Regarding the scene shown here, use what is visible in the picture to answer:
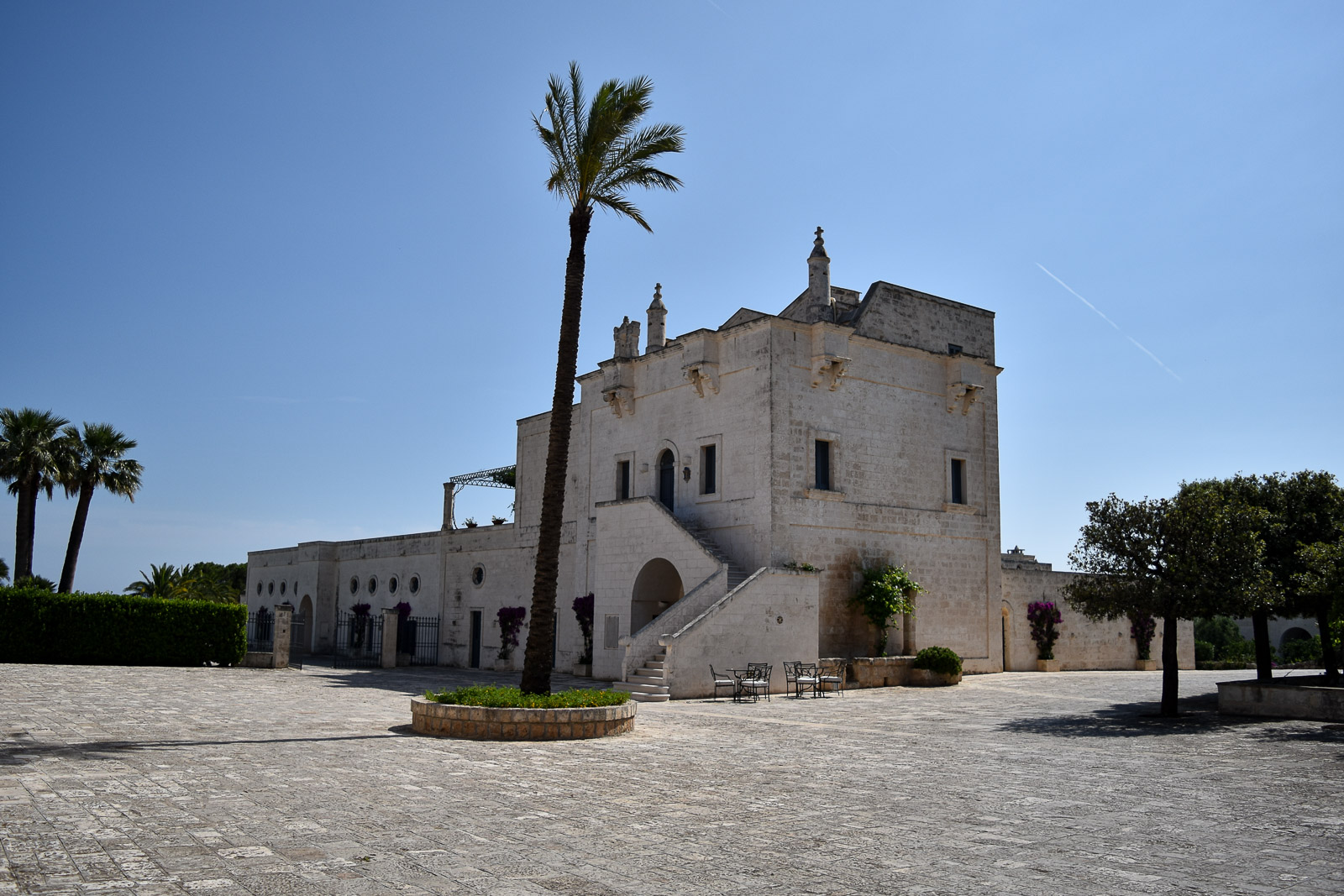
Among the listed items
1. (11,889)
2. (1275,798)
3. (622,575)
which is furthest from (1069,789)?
(622,575)

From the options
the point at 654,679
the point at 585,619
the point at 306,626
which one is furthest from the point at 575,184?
the point at 306,626

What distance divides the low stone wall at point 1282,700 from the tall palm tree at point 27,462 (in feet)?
119

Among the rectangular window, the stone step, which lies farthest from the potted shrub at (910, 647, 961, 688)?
the stone step

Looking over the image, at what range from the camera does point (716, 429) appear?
25.6 meters

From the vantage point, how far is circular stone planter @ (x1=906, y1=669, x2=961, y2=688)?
24078mm

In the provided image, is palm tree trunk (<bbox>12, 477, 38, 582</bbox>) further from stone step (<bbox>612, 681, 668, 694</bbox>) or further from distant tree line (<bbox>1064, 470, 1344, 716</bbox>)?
distant tree line (<bbox>1064, 470, 1344, 716</bbox>)

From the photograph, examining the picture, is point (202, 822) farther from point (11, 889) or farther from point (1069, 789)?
point (1069, 789)

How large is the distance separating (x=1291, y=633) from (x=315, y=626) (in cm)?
5005

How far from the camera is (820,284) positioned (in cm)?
2545

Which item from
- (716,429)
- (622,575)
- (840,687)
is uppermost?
(716,429)

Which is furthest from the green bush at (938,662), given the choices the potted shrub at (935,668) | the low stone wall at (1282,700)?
the low stone wall at (1282,700)

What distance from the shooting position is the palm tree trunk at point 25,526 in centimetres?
3325

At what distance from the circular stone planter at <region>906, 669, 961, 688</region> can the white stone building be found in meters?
1.22

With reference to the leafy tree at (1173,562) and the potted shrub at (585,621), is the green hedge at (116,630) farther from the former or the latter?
the leafy tree at (1173,562)
